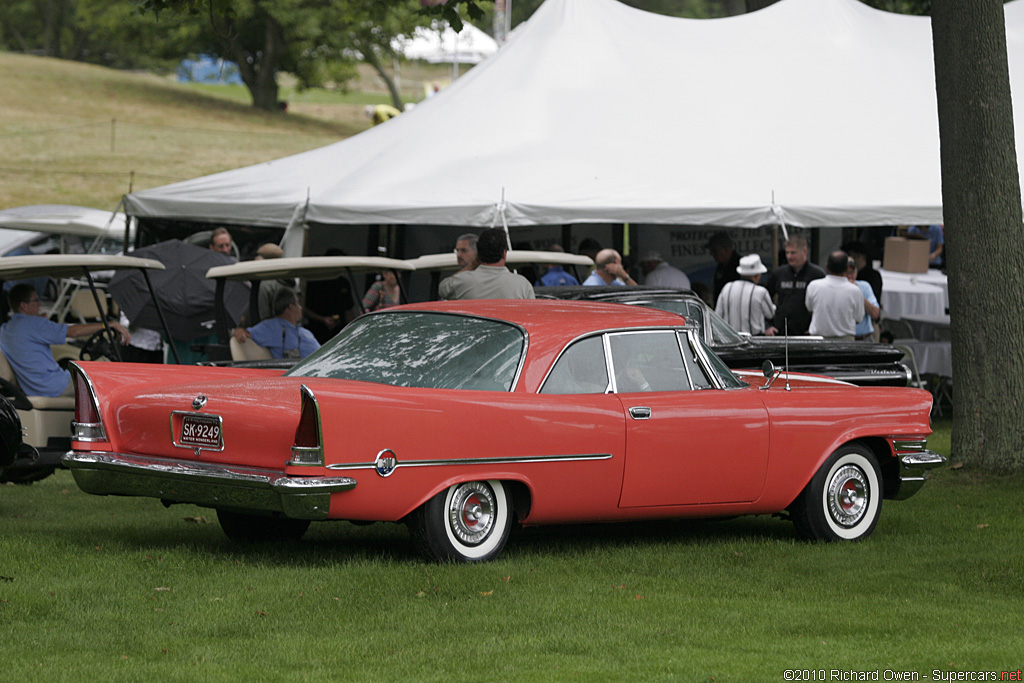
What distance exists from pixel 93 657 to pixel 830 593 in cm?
330

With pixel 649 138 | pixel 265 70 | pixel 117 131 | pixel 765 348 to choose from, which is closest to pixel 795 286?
pixel 765 348

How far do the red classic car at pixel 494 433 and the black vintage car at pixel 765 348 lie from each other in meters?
3.40

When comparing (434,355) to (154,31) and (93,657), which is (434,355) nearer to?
(93,657)

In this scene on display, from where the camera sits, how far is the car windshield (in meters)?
7.00

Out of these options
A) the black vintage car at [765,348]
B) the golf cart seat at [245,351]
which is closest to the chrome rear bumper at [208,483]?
the golf cart seat at [245,351]

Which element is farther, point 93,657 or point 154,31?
point 154,31

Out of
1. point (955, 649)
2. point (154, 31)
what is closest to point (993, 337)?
point (955, 649)

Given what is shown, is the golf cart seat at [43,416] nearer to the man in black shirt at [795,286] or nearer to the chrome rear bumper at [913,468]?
the chrome rear bumper at [913,468]

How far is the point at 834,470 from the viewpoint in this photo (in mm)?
7980

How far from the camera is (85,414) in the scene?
711cm

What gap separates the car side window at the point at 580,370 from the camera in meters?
7.14

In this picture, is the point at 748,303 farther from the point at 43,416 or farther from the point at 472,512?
the point at 472,512

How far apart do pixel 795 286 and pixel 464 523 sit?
8.01 meters

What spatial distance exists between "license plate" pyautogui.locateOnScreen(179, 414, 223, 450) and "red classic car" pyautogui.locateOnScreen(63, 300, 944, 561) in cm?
1
